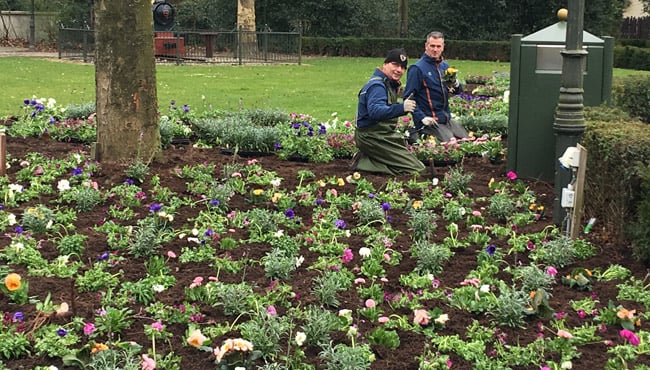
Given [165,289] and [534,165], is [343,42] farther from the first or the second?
[165,289]

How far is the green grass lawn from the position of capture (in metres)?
12.8

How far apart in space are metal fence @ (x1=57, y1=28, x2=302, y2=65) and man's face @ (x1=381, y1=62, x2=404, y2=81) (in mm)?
17444

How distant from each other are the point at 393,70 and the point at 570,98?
168 cm

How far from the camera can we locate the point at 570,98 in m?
5.29

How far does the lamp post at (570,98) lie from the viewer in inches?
207

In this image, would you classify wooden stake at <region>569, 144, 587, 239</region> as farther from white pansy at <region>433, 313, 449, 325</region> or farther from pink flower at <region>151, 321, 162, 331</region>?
pink flower at <region>151, 321, 162, 331</region>

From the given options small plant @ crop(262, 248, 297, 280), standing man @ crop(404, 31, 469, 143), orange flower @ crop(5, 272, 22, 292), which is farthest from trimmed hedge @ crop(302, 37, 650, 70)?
orange flower @ crop(5, 272, 22, 292)

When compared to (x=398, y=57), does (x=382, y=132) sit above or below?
below

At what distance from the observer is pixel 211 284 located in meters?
4.18

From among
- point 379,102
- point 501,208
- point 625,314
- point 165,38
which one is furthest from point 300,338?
point 165,38

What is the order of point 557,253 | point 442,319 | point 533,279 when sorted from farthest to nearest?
point 557,253 < point 533,279 < point 442,319

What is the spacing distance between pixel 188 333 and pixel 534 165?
3.90 m

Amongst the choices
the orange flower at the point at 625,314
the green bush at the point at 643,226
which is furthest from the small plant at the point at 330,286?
the green bush at the point at 643,226

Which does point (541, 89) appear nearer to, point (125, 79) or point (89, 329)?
point (125, 79)
